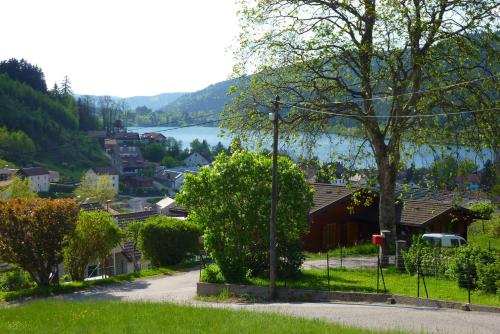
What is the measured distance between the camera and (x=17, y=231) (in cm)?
2217

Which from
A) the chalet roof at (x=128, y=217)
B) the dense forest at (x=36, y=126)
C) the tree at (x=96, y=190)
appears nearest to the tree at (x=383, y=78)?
the chalet roof at (x=128, y=217)

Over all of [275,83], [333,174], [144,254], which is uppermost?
[275,83]

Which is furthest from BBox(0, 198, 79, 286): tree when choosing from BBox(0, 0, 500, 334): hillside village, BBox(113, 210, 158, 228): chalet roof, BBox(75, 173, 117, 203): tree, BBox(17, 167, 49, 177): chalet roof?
BBox(17, 167, 49, 177): chalet roof

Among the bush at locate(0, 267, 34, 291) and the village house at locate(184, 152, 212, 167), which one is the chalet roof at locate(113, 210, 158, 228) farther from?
the village house at locate(184, 152, 212, 167)

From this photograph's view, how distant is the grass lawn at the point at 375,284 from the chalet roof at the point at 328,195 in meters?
10.3

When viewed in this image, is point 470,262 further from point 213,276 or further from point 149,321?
point 149,321

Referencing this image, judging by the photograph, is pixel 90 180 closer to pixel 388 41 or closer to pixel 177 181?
pixel 177 181

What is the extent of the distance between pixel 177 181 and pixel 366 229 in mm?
108591

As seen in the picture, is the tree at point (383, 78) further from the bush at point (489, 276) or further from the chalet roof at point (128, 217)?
the chalet roof at point (128, 217)

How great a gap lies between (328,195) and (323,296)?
16.8m

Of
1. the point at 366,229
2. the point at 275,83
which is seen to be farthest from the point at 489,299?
the point at 366,229

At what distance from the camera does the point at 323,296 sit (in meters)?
18.3

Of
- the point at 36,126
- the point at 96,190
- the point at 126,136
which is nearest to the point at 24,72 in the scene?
the point at 36,126

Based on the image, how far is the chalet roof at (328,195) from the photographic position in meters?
33.6
